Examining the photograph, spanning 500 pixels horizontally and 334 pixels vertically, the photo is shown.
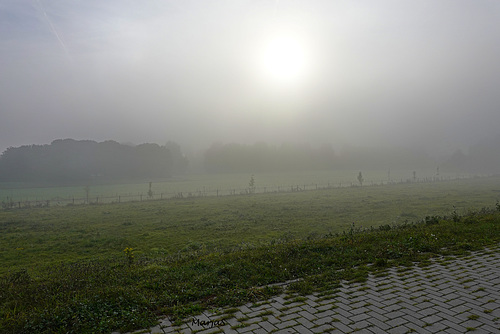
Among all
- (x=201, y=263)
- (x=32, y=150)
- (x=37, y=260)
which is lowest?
(x=37, y=260)

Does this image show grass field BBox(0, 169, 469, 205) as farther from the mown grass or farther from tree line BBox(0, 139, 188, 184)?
the mown grass

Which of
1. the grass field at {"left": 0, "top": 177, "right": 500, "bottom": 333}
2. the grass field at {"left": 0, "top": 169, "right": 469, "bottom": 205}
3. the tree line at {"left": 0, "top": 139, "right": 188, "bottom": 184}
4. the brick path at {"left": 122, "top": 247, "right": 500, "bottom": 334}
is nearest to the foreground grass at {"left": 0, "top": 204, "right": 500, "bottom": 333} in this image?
the grass field at {"left": 0, "top": 177, "right": 500, "bottom": 333}

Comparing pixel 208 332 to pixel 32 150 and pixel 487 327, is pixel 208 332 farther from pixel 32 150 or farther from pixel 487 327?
pixel 32 150

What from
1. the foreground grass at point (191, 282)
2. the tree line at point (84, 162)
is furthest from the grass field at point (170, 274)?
the tree line at point (84, 162)

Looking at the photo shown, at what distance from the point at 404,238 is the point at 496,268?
11.0 feet

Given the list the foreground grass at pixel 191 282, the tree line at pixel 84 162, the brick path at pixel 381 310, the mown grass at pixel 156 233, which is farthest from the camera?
the tree line at pixel 84 162

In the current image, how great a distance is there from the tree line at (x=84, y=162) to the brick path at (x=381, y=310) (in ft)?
395

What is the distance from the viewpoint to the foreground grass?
589cm

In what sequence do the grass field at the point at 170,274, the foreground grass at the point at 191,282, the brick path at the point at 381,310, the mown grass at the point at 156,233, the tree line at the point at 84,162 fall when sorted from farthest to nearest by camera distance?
1. the tree line at the point at 84,162
2. the mown grass at the point at 156,233
3. the grass field at the point at 170,274
4. the foreground grass at the point at 191,282
5. the brick path at the point at 381,310

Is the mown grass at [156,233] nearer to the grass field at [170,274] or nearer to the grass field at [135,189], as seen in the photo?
the grass field at [170,274]

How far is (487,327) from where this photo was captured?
5.25 metres

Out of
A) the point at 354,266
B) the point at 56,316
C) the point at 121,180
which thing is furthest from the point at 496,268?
the point at 121,180

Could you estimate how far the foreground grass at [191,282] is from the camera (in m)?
5.89

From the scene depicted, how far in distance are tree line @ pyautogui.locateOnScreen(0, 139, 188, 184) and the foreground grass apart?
116 meters
